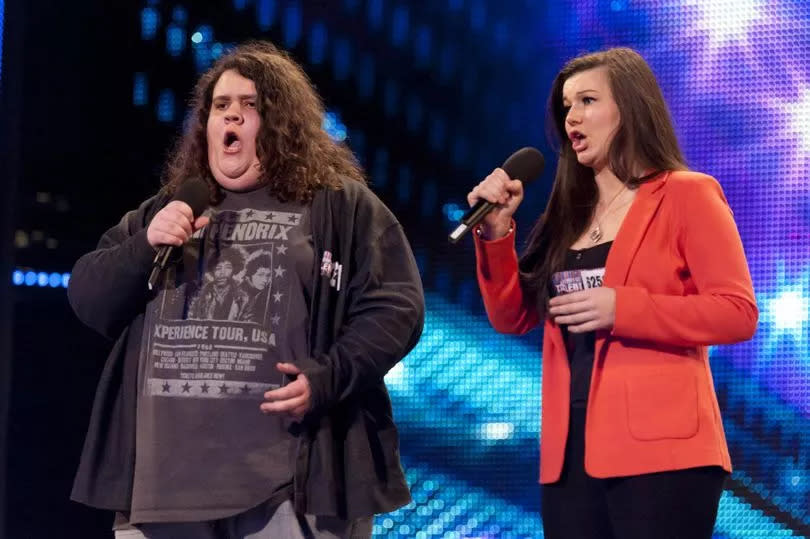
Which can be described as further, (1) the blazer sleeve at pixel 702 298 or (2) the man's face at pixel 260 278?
(2) the man's face at pixel 260 278

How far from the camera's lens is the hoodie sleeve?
197cm

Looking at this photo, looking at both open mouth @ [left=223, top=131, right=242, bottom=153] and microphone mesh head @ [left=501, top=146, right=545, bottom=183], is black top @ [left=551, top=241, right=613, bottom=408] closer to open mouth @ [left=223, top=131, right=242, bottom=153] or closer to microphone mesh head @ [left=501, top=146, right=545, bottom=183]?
microphone mesh head @ [left=501, top=146, right=545, bottom=183]

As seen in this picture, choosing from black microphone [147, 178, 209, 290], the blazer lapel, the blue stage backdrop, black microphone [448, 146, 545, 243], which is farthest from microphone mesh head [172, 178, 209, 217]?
the blue stage backdrop

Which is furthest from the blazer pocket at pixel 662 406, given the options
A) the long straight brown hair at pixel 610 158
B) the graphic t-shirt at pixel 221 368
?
the graphic t-shirt at pixel 221 368

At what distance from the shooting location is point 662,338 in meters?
1.81

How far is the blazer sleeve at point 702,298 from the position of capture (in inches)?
70.9

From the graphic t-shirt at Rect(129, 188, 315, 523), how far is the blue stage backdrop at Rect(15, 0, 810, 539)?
5.02 ft

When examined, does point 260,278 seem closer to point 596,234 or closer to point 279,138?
point 279,138

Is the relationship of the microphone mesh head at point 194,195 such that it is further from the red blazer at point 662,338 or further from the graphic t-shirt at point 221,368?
the red blazer at point 662,338

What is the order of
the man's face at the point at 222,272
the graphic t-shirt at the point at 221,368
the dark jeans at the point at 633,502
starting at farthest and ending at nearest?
the man's face at the point at 222,272
the graphic t-shirt at the point at 221,368
the dark jeans at the point at 633,502

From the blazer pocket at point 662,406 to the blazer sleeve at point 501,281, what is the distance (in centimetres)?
34

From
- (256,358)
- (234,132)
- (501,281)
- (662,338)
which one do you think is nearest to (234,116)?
(234,132)

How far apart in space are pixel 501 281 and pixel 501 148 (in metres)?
1.46

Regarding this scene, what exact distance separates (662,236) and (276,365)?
2.31ft
